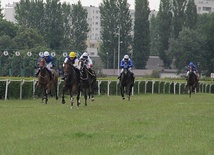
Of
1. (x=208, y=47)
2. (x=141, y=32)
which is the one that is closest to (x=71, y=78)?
(x=141, y=32)

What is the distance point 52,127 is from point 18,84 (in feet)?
52.7

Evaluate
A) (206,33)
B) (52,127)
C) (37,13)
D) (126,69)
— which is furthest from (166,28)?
(52,127)

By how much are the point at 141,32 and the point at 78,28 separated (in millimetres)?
9795

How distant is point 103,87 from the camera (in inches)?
1539

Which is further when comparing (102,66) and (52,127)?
(102,66)

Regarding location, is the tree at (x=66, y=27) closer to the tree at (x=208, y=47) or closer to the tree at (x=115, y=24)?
the tree at (x=115, y=24)

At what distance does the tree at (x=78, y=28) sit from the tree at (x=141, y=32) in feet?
25.2

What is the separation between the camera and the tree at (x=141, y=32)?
92.8 m

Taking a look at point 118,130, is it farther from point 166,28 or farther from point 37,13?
point 166,28

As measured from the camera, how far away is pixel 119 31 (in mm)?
91500

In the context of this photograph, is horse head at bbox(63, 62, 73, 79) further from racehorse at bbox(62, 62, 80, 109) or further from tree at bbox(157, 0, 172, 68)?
tree at bbox(157, 0, 172, 68)

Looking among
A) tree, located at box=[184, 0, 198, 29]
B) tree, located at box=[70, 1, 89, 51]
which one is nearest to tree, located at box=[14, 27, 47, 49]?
tree, located at box=[70, 1, 89, 51]

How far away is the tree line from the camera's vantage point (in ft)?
291

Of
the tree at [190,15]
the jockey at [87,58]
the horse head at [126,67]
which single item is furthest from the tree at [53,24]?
the jockey at [87,58]
